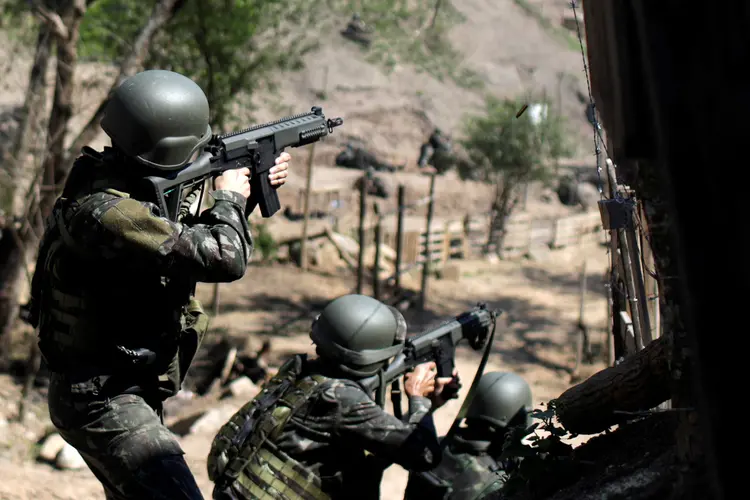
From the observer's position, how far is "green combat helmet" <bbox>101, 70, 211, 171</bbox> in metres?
3.21

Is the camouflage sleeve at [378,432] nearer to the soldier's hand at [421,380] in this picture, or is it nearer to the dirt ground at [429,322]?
the soldier's hand at [421,380]

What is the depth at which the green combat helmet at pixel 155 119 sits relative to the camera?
A: 3.21 metres

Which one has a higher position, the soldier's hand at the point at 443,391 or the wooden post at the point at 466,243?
the soldier's hand at the point at 443,391

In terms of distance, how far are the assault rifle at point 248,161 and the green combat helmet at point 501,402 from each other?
163cm

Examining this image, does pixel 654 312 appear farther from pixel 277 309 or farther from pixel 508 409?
pixel 277 309

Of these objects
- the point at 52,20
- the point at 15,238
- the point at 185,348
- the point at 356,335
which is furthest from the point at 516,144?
the point at 185,348

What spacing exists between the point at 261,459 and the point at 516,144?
63.5 ft

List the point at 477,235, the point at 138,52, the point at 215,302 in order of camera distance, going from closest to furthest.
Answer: the point at 138,52 → the point at 215,302 → the point at 477,235

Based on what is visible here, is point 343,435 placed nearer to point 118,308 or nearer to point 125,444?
point 125,444

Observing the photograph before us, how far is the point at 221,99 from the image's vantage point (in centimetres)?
1523

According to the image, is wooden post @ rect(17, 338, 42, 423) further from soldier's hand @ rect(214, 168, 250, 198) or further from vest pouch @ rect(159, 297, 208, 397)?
soldier's hand @ rect(214, 168, 250, 198)

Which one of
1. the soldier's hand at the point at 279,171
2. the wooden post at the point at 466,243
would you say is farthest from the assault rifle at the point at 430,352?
the wooden post at the point at 466,243

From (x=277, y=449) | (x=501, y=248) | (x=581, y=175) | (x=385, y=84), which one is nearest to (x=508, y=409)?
(x=277, y=449)

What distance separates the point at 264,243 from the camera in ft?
55.1
